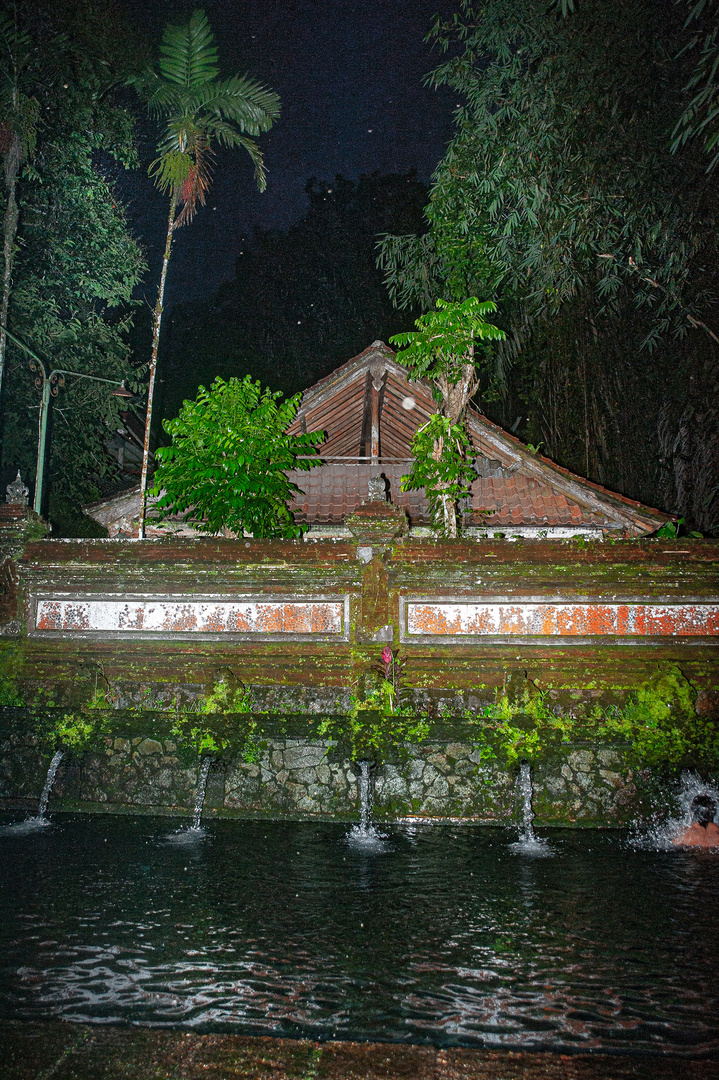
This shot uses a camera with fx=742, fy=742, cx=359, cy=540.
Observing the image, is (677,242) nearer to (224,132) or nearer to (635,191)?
(635,191)

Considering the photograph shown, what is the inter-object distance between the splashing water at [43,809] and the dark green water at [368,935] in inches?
8.3

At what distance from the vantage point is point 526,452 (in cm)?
1162

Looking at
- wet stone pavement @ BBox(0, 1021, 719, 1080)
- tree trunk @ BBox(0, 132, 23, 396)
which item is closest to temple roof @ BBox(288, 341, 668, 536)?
tree trunk @ BBox(0, 132, 23, 396)

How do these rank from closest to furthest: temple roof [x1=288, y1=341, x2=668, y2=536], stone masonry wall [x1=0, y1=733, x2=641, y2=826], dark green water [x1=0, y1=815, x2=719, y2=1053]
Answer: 1. dark green water [x1=0, y1=815, x2=719, y2=1053]
2. stone masonry wall [x1=0, y1=733, x2=641, y2=826]
3. temple roof [x1=288, y1=341, x2=668, y2=536]

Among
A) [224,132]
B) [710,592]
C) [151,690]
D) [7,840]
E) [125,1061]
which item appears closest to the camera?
[125,1061]

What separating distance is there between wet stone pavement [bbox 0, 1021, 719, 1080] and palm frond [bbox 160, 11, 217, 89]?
1076 centimetres

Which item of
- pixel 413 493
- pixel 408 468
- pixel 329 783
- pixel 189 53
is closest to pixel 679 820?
pixel 329 783

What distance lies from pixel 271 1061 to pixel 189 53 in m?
11.2

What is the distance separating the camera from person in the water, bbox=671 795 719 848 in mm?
6055

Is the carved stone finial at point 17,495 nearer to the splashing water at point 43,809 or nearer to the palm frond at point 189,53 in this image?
the splashing water at point 43,809

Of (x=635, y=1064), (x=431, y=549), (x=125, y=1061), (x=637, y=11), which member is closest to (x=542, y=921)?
(x=635, y=1064)

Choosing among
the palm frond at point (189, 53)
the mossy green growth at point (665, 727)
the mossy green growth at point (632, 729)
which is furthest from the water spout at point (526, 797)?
the palm frond at point (189, 53)

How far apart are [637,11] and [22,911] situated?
42.0 feet

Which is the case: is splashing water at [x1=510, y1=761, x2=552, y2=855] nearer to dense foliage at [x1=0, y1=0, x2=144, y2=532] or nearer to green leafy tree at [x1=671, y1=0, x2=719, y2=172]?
green leafy tree at [x1=671, y1=0, x2=719, y2=172]
